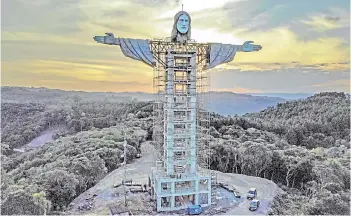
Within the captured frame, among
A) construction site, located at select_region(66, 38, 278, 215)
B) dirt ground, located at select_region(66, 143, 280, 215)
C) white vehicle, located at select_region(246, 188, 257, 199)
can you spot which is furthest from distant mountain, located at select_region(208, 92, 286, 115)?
construction site, located at select_region(66, 38, 278, 215)

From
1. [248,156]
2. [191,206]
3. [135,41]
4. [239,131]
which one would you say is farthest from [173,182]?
[239,131]

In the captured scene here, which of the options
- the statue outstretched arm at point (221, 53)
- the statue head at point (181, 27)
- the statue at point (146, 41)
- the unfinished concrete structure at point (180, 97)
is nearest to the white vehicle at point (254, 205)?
the unfinished concrete structure at point (180, 97)

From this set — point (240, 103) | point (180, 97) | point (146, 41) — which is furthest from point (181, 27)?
point (240, 103)

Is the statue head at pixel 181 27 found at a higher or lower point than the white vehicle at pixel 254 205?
higher

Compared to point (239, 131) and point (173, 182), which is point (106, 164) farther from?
point (239, 131)

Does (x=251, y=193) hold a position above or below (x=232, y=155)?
below

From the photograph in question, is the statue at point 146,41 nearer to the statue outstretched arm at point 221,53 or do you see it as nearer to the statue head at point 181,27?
the statue head at point 181,27

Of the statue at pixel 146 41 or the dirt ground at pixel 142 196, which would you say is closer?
the statue at pixel 146 41

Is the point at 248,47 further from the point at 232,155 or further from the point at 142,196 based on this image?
the point at 142,196
